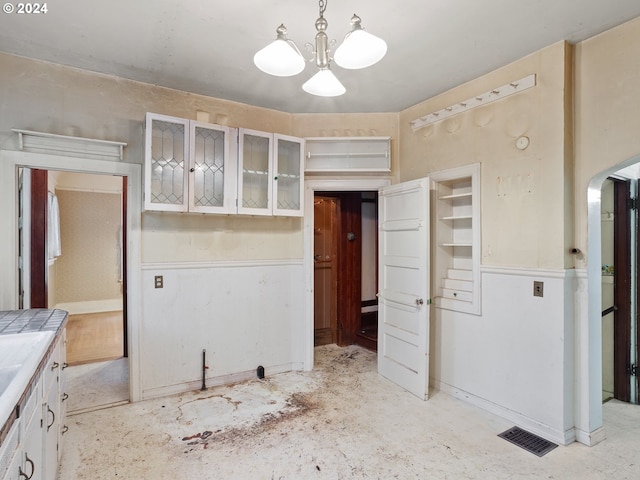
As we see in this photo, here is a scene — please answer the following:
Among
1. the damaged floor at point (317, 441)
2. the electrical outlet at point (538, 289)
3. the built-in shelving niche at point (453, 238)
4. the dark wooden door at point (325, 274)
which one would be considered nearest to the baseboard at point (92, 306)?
the dark wooden door at point (325, 274)

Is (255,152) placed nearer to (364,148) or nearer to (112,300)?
(364,148)

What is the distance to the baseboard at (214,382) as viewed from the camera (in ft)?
9.76

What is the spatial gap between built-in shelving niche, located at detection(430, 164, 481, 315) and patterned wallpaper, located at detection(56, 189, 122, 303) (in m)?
5.69

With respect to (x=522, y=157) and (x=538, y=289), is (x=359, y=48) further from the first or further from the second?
(x=538, y=289)

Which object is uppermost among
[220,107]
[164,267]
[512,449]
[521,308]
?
[220,107]

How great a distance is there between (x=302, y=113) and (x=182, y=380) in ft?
9.02

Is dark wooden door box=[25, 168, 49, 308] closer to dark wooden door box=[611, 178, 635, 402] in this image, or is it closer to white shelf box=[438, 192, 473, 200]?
white shelf box=[438, 192, 473, 200]

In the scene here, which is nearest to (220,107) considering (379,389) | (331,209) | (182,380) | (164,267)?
(164,267)

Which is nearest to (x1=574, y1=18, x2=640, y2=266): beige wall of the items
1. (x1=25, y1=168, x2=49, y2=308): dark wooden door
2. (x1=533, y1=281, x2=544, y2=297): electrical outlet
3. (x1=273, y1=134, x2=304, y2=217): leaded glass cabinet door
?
(x1=533, y1=281, x2=544, y2=297): electrical outlet

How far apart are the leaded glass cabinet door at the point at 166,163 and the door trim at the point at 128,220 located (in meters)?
0.24

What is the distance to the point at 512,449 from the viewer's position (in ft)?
7.46

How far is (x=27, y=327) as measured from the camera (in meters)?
1.89

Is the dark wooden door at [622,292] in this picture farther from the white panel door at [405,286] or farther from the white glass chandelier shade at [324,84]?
the white glass chandelier shade at [324,84]

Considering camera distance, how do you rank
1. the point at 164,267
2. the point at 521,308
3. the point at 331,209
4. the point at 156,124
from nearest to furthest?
1. the point at 521,308
2. the point at 156,124
3. the point at 164,267
4. the point at 331,209
